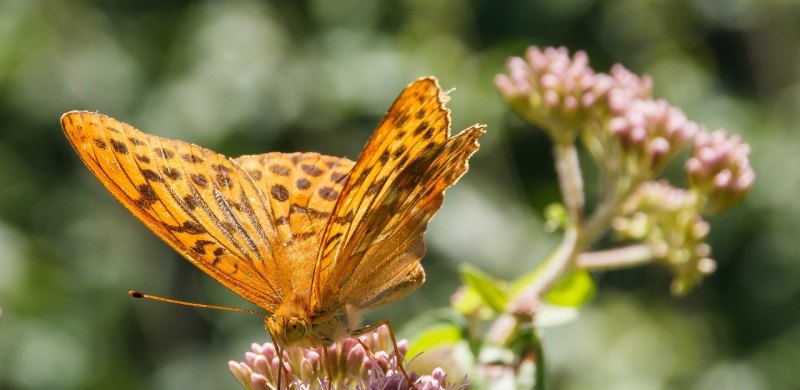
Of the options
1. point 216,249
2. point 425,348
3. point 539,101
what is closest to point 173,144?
point 216,249

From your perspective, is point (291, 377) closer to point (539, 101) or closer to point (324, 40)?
point (539, 101)

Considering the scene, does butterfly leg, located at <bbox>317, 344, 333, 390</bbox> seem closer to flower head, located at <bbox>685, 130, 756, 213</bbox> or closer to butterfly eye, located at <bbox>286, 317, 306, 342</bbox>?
butterfly eye, located at <bbox>286, 317, 306, 342</bbox>

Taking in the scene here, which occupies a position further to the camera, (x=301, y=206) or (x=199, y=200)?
(x=301, y=206)

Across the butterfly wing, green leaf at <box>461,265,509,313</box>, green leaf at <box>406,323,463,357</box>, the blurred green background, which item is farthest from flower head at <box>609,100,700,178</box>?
the blurred green background

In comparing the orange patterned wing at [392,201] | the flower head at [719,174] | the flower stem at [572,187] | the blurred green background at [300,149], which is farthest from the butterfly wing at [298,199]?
the blurred green background at [300,149]

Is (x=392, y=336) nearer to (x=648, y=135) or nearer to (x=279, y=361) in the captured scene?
(x=279, y=361)

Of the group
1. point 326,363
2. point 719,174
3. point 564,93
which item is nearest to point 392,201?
point 326,363

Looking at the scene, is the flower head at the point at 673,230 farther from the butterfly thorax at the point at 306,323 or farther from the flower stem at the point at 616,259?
the butterfly thorax at the point at 306,323
